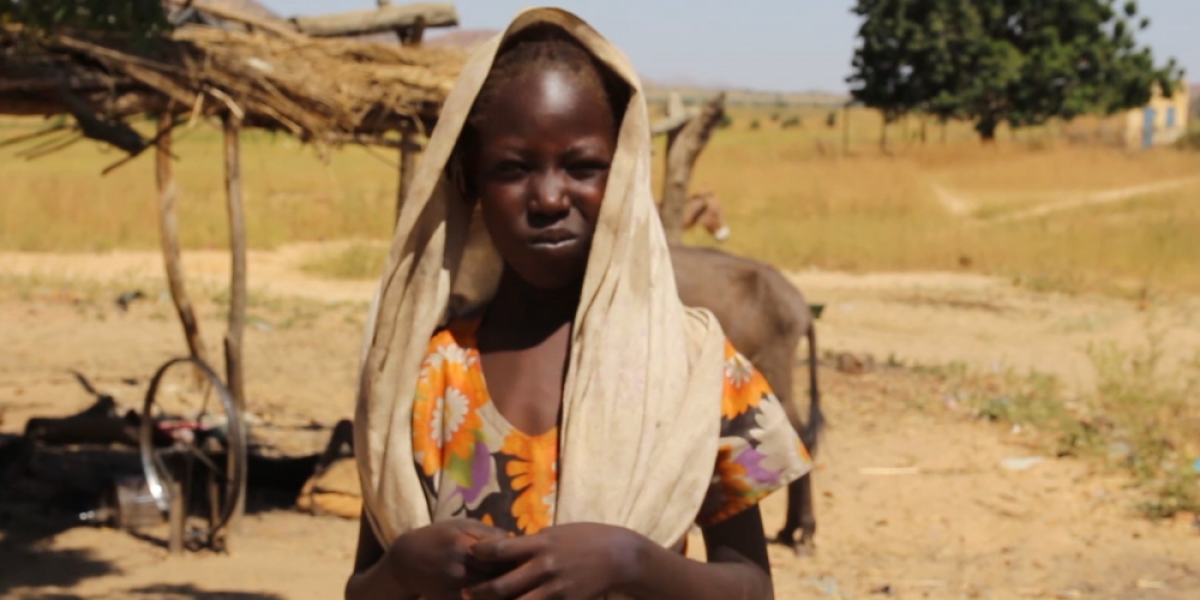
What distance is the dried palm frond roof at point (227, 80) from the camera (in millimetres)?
5129

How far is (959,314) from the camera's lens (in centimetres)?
1237

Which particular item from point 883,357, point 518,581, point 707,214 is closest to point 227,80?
point 518,581

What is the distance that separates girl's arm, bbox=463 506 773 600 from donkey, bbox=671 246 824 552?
4643mm

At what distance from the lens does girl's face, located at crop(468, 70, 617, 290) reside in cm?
156

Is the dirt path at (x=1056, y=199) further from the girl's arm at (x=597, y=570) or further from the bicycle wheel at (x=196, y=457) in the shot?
the girl's arm at (x=597, y=570)

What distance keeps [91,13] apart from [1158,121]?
5550 centimetres

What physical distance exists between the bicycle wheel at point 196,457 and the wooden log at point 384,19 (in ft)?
6.96

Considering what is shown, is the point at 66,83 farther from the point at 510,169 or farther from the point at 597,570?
the point at 597,570

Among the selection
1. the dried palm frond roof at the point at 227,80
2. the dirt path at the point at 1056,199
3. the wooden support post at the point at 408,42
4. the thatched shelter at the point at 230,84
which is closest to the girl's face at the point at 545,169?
the thatched shelter at the point at 230,84

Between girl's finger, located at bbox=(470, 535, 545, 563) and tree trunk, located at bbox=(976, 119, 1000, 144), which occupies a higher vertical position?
girl's finger, located at bbox=(470, 535, 545, 563)

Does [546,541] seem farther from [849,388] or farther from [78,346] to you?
[78,346]

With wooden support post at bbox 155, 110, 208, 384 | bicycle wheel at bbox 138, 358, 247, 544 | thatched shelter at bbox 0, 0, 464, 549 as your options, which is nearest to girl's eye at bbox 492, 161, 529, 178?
thatched shelter at bbox 0, 0, 464, 549

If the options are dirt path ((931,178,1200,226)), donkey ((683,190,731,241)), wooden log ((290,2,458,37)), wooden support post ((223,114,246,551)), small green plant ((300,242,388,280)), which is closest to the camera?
wooden support post ((223,114,246,551))

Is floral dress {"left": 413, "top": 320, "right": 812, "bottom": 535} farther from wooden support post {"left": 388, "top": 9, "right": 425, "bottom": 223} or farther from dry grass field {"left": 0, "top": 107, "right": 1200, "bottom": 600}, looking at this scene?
wooden support post {"left": 388, "top": 9, "right": 425, "bottom": 223}
